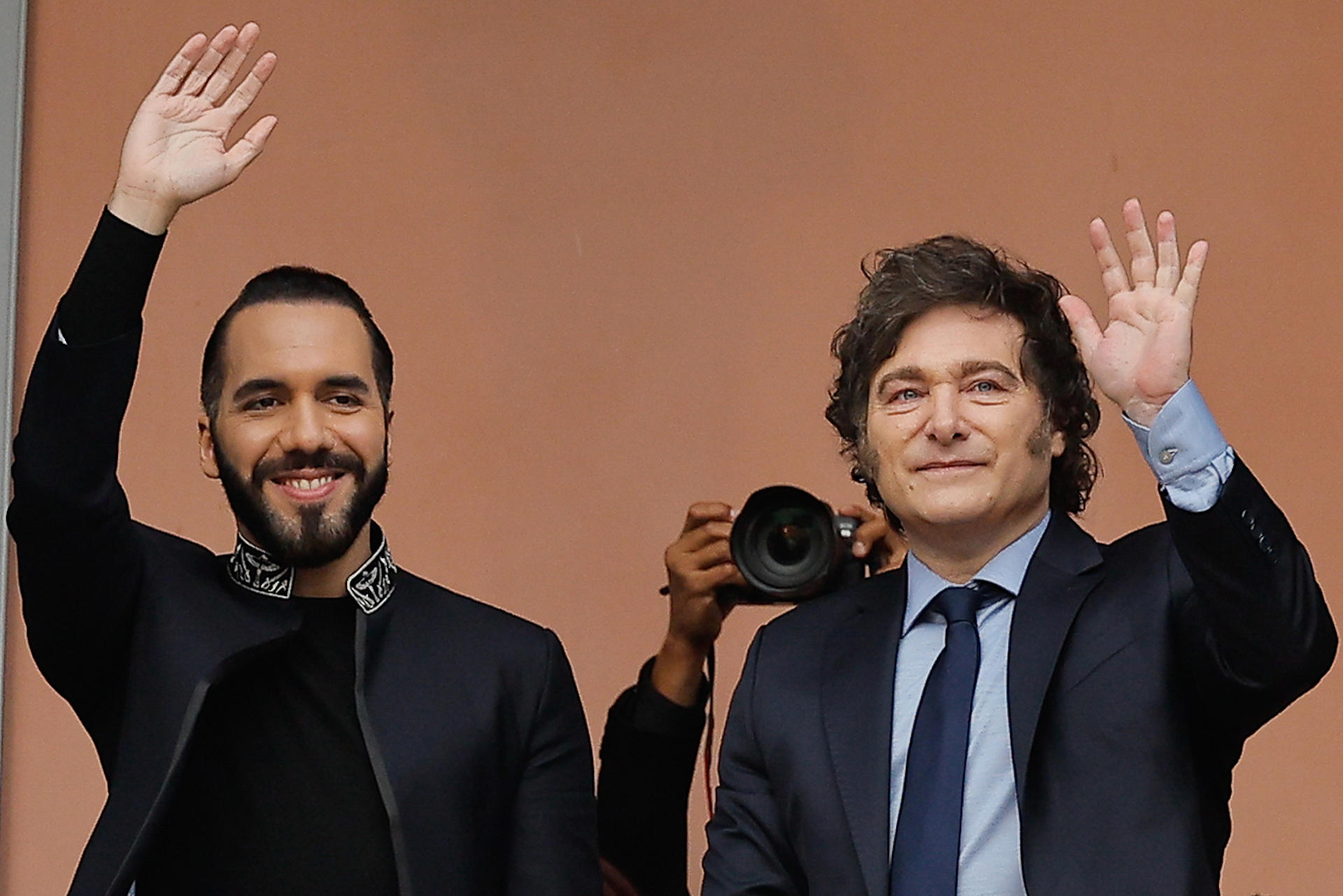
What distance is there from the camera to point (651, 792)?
2.63 m

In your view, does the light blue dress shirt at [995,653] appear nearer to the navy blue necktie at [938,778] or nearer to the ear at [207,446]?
the navy blue necktie at [938,778]

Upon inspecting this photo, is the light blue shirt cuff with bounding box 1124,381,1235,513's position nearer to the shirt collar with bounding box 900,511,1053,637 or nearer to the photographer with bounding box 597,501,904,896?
the shirt collar with bounding box 900,511,1053,637

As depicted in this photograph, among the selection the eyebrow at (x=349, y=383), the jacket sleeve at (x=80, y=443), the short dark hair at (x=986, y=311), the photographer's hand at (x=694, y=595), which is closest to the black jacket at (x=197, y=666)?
the jacket sleeve at (x=80, y=443)

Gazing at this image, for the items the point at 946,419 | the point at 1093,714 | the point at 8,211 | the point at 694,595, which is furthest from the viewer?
the point at 8,211

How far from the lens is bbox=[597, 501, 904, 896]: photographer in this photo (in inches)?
103

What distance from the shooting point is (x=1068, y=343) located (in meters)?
2.29

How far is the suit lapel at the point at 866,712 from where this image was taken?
2016 millimetres

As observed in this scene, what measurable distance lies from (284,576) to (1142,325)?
89 centimetres

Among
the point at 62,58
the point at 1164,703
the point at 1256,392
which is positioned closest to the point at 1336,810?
the point at 1256,392

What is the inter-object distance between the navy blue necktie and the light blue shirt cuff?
0.95 ft

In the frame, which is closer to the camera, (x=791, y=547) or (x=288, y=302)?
(x=288, y=302)

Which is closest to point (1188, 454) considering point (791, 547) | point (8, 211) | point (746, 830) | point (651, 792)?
point (746, 830)

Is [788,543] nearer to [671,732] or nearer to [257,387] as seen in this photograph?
[671,732]

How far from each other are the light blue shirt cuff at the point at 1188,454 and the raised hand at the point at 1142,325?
18 mm
